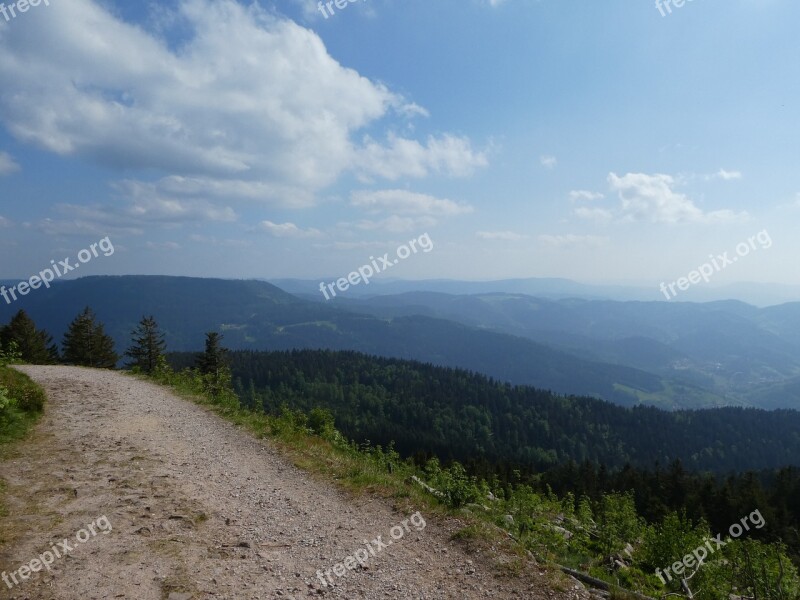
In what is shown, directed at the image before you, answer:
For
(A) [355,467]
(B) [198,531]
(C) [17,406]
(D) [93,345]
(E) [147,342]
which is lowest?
(A) [355,467]

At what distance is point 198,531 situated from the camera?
9.20 meters

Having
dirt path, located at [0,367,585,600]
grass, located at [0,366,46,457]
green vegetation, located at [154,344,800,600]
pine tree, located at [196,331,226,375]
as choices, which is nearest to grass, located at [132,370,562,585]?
green vegetation, located at [154,344,800,600]

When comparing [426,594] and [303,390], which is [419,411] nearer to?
[303,390]

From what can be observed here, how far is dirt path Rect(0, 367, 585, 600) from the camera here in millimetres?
7480

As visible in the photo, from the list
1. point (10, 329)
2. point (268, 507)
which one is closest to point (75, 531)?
point (268, 507)

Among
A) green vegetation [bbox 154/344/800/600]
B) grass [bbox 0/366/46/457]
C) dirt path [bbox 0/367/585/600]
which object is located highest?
grass [bbox 0/366/46/457]

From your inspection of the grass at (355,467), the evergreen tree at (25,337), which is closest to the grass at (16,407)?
the grass at (355,467)

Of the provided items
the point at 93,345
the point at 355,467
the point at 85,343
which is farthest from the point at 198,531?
the point at 85,343

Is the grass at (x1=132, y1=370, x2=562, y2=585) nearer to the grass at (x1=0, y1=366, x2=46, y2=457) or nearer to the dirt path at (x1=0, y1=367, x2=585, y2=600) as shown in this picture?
the dirt path at (x1=0, y1=367, x2=585, y2=600)

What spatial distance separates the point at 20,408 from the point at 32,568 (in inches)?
426

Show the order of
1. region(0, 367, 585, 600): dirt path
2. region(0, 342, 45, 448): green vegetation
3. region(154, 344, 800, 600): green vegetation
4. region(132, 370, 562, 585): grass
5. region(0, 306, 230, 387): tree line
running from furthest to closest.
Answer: region(0, 306, 230, 387): tree line
region(0, 342, 45, 448): green vegetation
region(154, 344, 800, 600): green vegetation
region(132, 370, 562, 585): grass
region(0, 367, 585, 600): dirt path

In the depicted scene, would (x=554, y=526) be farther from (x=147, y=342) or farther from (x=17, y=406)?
(x=147, y=342)

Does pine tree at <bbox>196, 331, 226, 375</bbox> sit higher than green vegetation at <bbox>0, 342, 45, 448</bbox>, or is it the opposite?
green vegetation at <bbox>0, 342, 45, 448</bbox>

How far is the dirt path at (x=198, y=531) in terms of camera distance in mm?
7480
